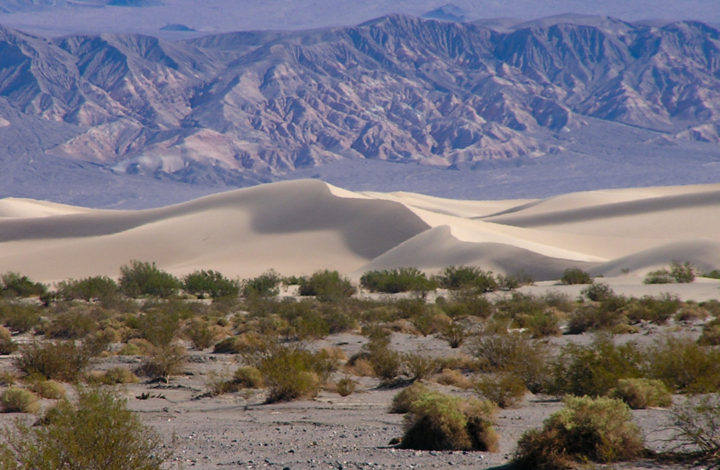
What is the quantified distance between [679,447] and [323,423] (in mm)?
4742

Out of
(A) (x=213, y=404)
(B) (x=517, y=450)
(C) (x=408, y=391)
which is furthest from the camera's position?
(A) (x=213, y=404)

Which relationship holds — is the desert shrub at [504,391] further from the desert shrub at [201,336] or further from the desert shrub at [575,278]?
the desert shrub at [575,278]

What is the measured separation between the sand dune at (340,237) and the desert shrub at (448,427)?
128ft

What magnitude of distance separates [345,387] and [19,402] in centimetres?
512

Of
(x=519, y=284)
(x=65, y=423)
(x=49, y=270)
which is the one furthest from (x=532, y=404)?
(x=49, y=270)

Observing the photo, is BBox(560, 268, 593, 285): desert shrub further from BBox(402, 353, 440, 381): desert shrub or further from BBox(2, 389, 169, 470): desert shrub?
→ BBox(2, 389, 169, 470): desert shrub

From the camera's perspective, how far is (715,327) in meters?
19.6

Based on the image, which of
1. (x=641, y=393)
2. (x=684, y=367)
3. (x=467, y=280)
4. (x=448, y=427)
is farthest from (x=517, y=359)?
(x=467, y=280)

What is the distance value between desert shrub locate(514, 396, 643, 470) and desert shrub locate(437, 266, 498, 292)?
1192 inches

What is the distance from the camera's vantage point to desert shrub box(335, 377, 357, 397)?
14.7m

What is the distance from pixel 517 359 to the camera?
1502 centimetres

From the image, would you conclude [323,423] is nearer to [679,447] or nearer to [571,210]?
[679,447]

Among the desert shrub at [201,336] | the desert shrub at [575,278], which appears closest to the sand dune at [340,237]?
the desert shrub at [575,278]

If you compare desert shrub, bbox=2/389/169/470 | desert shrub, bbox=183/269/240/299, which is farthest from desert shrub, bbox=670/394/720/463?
desert shrub, bbox=183/269/240/299
